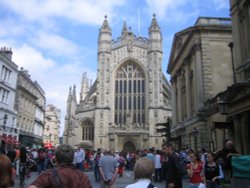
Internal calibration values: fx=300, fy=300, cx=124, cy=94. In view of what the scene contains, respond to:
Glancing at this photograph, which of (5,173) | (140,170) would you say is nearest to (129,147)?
(140,170)

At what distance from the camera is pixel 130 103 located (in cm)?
4694

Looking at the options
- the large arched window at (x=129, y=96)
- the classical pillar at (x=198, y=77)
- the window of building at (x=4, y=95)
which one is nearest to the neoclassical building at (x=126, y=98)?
the large arched window at (x=129, y=96)

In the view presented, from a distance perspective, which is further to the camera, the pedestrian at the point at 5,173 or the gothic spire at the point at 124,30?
the gothic spire at the point at 124,30

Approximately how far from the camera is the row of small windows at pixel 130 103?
46.8 m

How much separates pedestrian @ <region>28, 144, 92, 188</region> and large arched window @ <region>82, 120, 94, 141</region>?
44.4 meters

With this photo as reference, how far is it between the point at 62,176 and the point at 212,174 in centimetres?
489

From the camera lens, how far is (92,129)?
4747 cm

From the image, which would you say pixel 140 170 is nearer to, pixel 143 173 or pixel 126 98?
pixel 143 173

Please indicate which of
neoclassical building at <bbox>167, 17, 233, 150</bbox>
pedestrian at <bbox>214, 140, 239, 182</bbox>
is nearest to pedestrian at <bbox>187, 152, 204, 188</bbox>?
pedestrian at <bbox>214, 140, 239, 182</bbox>

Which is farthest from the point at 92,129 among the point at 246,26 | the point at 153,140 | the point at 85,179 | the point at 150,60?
the point at 85,179

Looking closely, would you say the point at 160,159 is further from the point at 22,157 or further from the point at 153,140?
the point at 153,140

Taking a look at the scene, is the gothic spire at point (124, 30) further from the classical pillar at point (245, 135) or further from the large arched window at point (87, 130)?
the classical pillar at point (245, 135)

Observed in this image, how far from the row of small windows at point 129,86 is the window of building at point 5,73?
20318 millimetres

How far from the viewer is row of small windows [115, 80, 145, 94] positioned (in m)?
47.2
